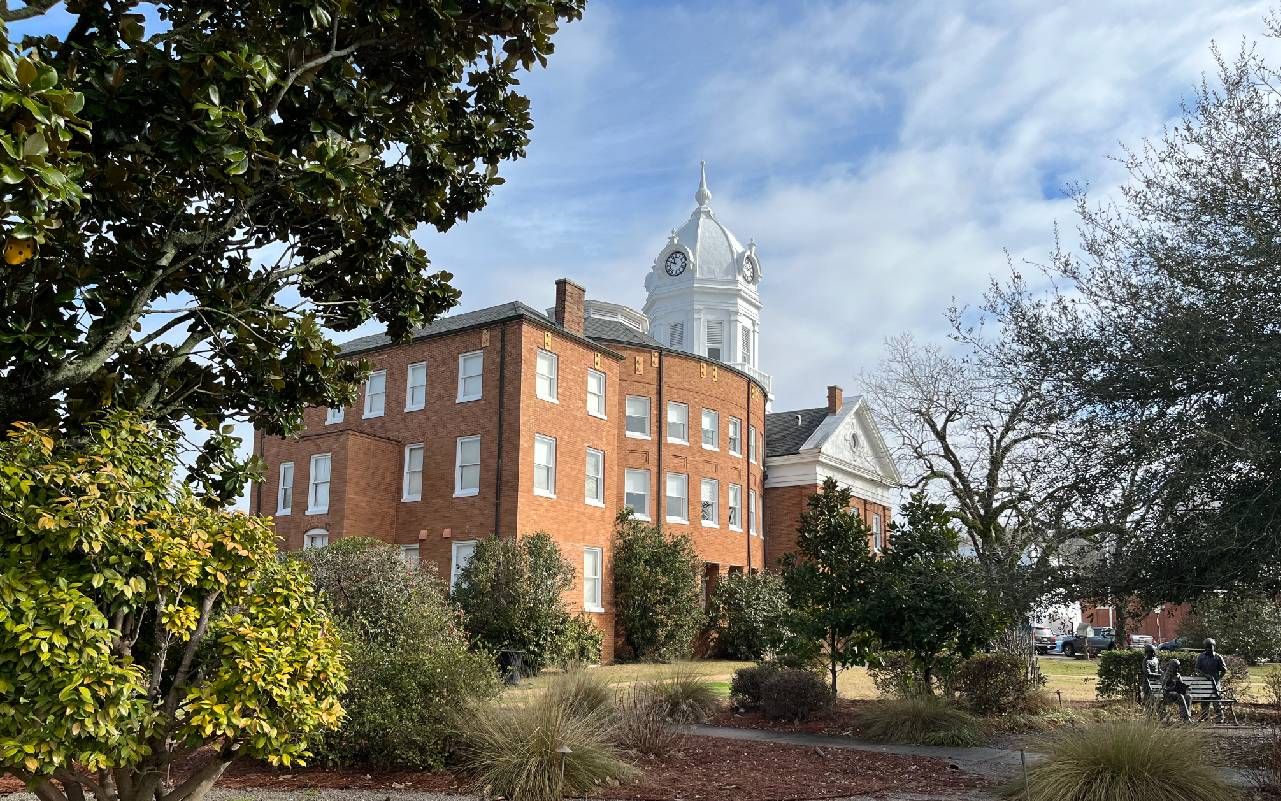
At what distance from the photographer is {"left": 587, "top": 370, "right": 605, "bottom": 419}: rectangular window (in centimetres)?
3005

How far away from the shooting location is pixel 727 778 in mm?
10141

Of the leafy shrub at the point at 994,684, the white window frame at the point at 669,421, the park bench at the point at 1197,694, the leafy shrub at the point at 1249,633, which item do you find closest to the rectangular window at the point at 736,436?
the white window frame at the point at 669,421

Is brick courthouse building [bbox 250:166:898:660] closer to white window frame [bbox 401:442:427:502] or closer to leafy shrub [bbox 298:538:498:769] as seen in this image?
white window frame [bbox 401:442:427:502]

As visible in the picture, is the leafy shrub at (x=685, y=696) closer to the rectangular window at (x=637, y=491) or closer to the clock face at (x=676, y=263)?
the rectangular window at (x=637, y=491)

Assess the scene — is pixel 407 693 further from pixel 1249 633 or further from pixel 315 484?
pixel 315 484

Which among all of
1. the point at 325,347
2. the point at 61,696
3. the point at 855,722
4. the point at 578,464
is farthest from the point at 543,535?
the point at 61,696

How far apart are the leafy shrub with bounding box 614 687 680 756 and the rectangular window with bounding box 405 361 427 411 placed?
749 inches

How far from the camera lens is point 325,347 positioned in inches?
273

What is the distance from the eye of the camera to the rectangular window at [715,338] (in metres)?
57.5

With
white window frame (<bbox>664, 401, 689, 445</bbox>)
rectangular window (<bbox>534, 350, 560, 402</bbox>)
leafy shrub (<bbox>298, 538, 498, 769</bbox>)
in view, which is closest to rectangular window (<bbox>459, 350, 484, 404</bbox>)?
rectangular window (<bbox>534, 350, 560, 402</bbox>)

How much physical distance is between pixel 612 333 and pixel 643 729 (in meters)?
23.3

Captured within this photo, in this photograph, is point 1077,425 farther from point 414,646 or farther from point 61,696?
point 61,696

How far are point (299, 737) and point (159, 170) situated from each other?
3.81 meters

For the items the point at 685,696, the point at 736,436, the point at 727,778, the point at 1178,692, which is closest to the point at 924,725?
the point at 685,696
